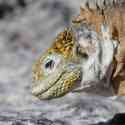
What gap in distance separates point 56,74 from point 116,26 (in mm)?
460

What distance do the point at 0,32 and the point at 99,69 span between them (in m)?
4.36

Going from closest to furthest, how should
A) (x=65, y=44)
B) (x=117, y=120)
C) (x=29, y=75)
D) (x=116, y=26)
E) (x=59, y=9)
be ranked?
(x=117, y=120) < (x=116, y=26) < (x=65, y=44) < (x=29, y=75) < (x=59, y=9)

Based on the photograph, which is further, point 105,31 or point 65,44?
point 65,44

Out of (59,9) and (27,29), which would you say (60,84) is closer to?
(59,9)

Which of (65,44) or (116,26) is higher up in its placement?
(116,26)

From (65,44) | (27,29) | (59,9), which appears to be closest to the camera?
(65,44)

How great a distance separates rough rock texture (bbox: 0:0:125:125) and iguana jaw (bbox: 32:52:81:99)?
148mm

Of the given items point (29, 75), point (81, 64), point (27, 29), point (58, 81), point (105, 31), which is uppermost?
point (105, 31)

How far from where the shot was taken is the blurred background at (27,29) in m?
6.93

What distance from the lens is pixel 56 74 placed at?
3637 mm

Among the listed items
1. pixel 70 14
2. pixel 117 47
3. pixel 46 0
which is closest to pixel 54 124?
pixel 117 47

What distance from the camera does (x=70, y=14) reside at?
7129 mm

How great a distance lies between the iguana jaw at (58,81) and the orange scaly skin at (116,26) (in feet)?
0.78

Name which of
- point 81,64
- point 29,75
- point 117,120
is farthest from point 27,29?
point 117,120
